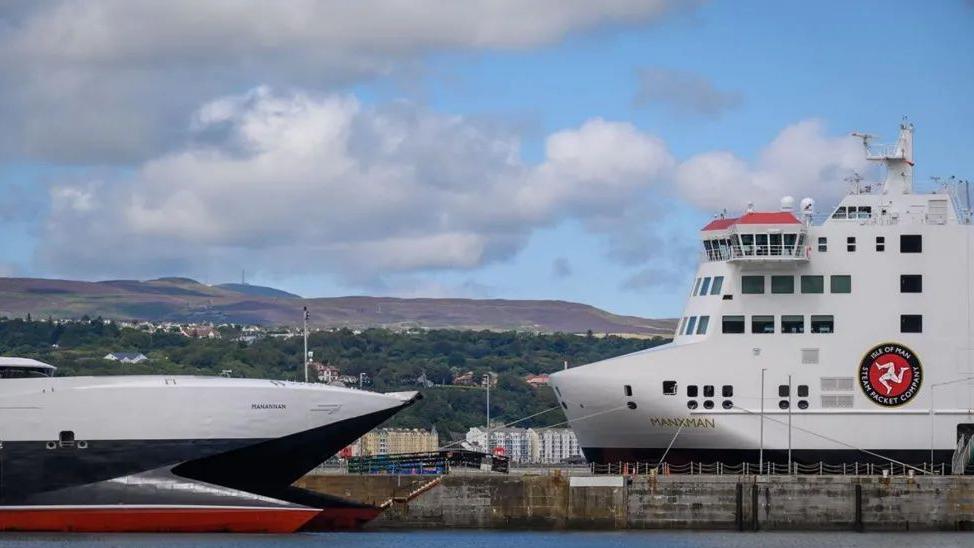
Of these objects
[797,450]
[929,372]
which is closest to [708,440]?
[797,450]

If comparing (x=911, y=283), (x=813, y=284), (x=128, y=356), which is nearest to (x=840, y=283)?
(x=813, y=284)

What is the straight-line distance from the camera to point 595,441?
65375mm

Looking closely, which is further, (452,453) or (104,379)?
(452,453)

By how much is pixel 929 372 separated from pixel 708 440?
739 centimetres

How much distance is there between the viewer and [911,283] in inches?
2515

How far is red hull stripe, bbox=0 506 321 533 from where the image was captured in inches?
2365

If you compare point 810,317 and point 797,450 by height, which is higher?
point 810,317

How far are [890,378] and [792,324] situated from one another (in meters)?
3.54

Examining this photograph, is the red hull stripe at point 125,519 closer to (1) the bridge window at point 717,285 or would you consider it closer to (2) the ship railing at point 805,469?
(2) the ship railing at point 805,469

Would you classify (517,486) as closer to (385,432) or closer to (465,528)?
(465,528)

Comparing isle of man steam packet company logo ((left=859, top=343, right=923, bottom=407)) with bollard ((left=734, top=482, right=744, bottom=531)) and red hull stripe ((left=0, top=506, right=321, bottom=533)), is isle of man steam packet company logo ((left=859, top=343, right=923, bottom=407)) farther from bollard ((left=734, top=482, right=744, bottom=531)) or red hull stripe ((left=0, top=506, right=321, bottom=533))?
red hull stripe ((left=0, top=506, right=321, bottom=533))

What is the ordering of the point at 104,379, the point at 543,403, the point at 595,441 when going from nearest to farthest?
1. the point at 104,379
2. the point at 595,441
3. the point at 543,403

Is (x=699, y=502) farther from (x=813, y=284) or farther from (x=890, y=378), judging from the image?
(x=813, y=284)

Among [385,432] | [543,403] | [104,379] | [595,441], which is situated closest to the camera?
[104,379]
